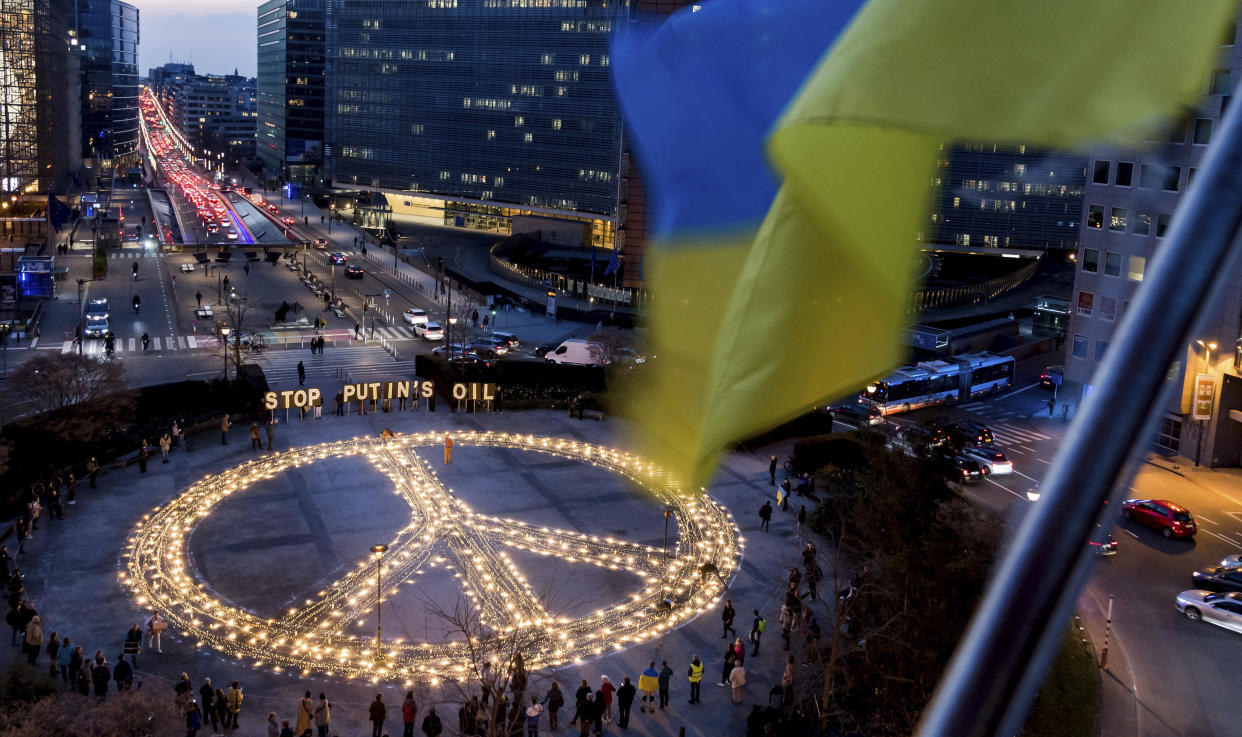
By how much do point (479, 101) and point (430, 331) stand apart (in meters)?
74.5

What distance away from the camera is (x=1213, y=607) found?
28625 mm

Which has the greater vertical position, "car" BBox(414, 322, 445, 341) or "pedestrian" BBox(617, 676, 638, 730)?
"car" BBox(414, 322, 445, 341)

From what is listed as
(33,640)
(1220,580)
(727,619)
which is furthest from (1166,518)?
(33,640)

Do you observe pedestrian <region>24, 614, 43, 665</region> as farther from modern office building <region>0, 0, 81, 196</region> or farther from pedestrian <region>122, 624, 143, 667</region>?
modern office building <region>0, 0, 81, 196</region>

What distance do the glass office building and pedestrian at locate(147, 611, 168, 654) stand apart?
282 feet

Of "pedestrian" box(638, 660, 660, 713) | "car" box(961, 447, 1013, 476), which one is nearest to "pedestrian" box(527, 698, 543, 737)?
"pedestrian" box(638, 660, 660, 713)

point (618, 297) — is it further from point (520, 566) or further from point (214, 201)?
point (214, 201)

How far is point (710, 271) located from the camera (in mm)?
5984

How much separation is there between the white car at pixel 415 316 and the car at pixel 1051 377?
36322 millimetres

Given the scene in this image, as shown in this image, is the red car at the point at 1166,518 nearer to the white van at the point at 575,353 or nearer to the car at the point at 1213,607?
the car at the point at 1213,607

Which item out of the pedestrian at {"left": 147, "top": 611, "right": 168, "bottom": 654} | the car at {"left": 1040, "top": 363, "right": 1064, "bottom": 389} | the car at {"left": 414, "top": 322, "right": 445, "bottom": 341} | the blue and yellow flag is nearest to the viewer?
the blue and yellow flag

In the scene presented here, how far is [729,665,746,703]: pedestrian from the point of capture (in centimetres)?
2322

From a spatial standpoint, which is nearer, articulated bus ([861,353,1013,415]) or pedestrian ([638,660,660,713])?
pedestrian ([638,660,660,713])

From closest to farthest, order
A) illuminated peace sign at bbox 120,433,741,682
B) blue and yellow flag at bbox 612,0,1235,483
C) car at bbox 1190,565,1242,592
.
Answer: blue and yellow flag at bbox 612,0,1235,483, illuminated peace sign at bbox 120,433,741,682, car at bbox 1190,565,1242,592
